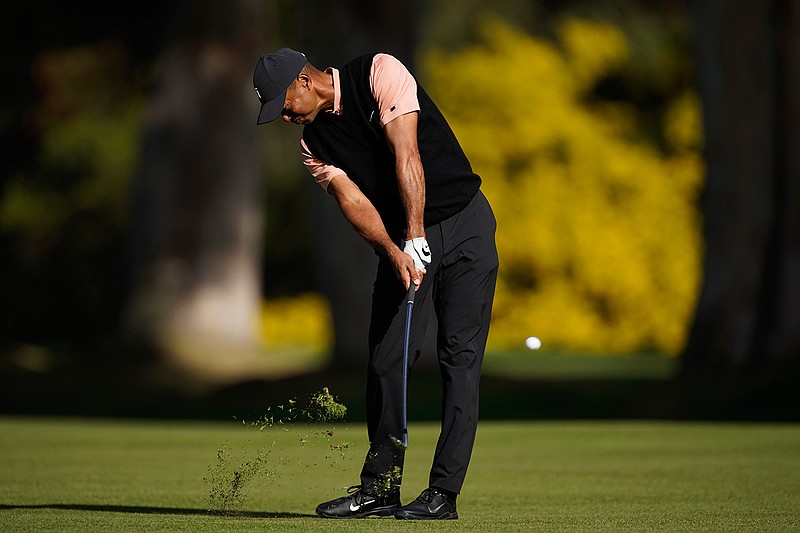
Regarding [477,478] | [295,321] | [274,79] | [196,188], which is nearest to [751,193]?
[477,478]

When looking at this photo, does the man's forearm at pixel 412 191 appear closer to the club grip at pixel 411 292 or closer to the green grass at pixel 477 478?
the club grip at pixel 411 292

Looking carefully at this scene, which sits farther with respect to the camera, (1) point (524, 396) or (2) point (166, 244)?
(2) point (166, 244)

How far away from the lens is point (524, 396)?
2016 centimetres

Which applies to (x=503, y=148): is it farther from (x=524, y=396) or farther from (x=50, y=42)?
(x=524, y=396)

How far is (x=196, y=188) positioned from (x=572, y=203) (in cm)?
836

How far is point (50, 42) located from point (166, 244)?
15.8 ft

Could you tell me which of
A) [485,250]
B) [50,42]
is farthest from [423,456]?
[50,42]

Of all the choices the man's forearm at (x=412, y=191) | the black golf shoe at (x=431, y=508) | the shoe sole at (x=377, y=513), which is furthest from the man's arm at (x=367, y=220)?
the shoe sole at (x=377, y=513)

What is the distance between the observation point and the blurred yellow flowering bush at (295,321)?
125 ft

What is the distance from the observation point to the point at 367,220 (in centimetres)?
726

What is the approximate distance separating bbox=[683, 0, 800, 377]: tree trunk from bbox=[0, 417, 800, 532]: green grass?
2.65m

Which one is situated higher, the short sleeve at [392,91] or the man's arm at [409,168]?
the short sleeve at [392,91]

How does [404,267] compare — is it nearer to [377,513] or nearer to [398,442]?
[398,442]

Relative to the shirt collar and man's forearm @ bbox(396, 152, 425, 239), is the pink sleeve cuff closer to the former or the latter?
the shirt collar
